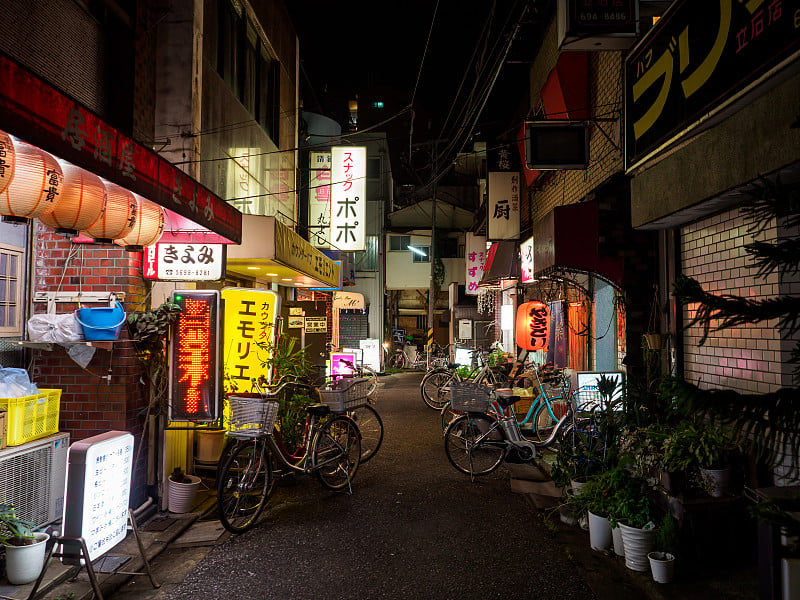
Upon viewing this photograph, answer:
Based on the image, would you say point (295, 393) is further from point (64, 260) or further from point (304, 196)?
point (304, 196)

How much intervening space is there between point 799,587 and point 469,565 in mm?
3204

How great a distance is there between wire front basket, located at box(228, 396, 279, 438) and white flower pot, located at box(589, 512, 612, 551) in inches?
168

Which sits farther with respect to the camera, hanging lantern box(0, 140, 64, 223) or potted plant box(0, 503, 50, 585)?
potted plant box(0, 503, 50, 585)

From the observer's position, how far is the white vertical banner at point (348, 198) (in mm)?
16922

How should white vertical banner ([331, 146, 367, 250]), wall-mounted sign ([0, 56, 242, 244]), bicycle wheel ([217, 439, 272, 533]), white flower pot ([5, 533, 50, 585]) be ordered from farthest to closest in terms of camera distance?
white vertical banner ([331, 146, 367, 250])
bicycle wheel ([217, 439, 272, 533])
white flower pot ([5, 533, 50, 585])
wall-mounted sign ([0, 56, 242, 244])

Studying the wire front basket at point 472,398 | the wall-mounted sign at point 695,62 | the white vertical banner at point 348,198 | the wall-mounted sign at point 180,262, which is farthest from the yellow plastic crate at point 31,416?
the white vertical banner at point 348,198

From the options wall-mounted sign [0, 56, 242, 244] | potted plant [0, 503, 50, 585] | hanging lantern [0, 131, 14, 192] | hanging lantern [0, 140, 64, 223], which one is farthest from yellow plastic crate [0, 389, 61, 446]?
hanging lantern [0, 131, 14, 192]

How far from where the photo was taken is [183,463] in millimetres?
8680

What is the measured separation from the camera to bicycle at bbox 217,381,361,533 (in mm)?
6926

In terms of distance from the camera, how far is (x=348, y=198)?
679 inches

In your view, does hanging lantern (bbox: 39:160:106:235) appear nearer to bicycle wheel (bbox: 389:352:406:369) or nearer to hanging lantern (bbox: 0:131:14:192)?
hanging lantern (bbox: 0:131:14:192)

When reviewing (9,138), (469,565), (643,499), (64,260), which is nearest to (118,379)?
(64,260)

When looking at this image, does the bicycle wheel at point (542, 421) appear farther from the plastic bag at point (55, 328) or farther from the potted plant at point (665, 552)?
the plastic bag at point (55, 328)

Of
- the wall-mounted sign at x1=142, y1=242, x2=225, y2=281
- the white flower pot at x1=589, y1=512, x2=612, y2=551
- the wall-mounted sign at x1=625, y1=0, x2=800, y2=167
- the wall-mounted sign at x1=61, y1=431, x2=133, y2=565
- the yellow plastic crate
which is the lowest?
the white flower pot at x1=589, y1=512, x2=612, y2=551
